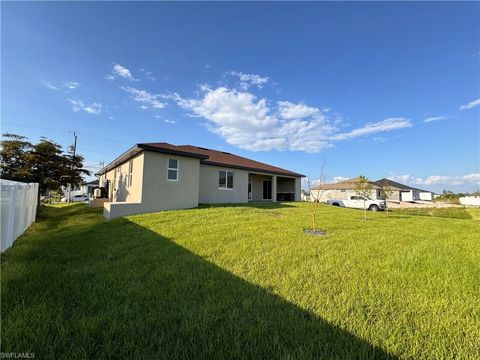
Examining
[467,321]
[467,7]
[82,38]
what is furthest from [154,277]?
[467,7]

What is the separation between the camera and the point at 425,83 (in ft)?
44.0

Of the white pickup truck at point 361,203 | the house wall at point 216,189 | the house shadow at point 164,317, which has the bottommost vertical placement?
the house shadow at point 164,317

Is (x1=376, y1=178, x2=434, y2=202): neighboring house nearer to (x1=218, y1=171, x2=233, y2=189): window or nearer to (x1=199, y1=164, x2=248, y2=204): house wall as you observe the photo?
(x1=199, y1=164, x2=248, y2=204): house wall

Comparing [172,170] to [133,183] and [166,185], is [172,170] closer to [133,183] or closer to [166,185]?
[166,185]

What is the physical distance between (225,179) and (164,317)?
1444 centimetres

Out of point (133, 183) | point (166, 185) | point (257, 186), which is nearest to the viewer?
point (166, 185)

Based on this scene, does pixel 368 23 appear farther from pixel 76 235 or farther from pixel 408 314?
pixel 76 235

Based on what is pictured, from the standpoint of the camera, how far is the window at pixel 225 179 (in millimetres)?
16891

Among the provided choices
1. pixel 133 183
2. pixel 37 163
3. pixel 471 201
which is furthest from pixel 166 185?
pixel 471 201

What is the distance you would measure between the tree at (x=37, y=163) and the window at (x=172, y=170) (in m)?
7.39

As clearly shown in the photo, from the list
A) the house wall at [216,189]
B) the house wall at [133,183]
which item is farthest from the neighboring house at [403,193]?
the house wall at [133,183]

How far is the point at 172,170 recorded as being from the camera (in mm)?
12672

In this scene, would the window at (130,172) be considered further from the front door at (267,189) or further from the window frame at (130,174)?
the front door at (267,189)

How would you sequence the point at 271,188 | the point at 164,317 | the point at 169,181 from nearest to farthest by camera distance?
the point at 164,317 → the point at 169,181 → the point at 271,188
